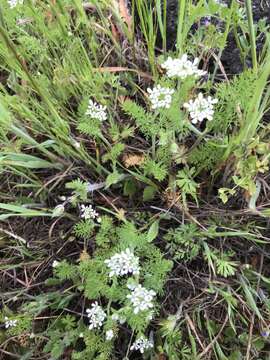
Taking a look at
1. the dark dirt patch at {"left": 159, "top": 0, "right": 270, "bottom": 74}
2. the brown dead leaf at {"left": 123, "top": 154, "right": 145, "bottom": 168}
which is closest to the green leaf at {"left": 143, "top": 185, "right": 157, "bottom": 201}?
the brown dead leaf at {"left": 123, "top": 154, "right": 145, "bottom": 168}

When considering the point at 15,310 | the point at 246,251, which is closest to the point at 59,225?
the point at 15,310

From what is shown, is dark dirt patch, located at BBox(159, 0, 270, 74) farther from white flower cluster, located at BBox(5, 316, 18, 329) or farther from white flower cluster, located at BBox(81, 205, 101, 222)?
white flower cluster, located at BBox(5, 316, 18, 329)

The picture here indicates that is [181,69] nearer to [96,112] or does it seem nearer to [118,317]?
[96,112]

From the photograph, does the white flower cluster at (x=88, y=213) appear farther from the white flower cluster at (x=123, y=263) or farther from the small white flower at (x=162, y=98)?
the small white flower at (x=162, y=98)

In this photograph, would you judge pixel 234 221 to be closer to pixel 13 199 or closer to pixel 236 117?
pixel 236 117

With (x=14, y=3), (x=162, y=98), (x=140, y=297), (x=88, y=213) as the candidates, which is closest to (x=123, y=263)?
(x=140, y=297)

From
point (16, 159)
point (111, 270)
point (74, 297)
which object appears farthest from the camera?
point (74, 297)
